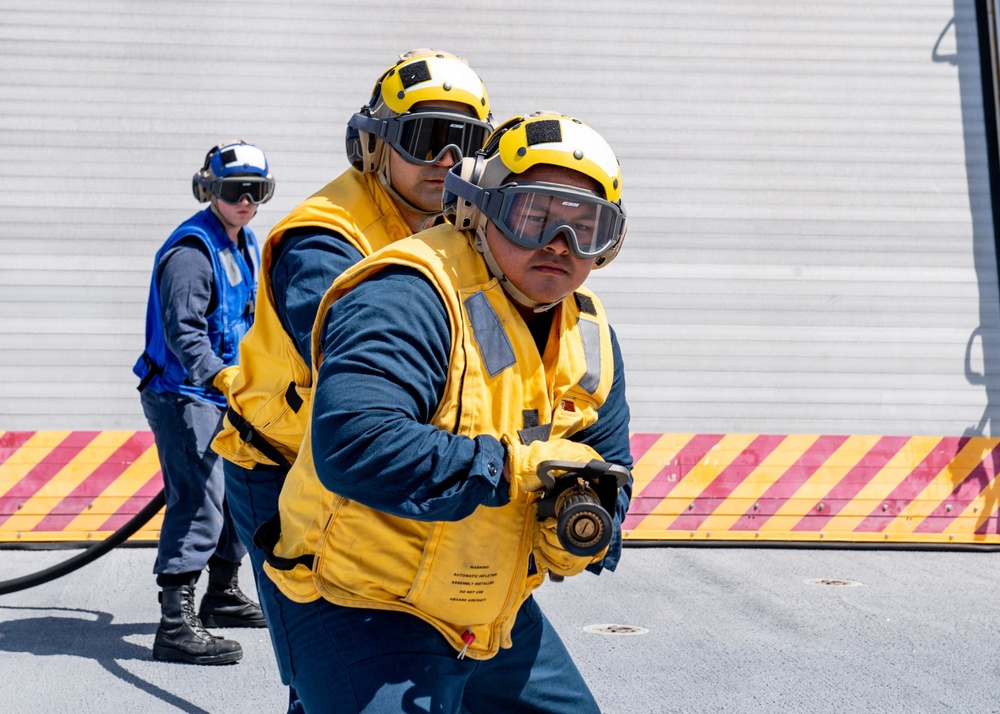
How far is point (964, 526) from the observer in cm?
741

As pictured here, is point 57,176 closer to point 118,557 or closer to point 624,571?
point 118,557

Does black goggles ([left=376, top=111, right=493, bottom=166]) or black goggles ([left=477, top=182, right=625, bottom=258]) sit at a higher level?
black goggles ([left=376, top=111, right=493, bottom=166])

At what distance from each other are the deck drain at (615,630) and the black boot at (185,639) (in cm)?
153

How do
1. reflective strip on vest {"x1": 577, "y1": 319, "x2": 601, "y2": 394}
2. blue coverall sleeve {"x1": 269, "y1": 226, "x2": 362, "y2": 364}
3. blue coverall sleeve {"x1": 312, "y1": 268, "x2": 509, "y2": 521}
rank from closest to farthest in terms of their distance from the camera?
1. blue coverall sleeve {"x1": 312, "y1": 268, "x2": 509, "y2": 521}
2. reflective strip on vest {"x1": 577, "y1": 319, "x2": 601, "y2": 394}
3. blue coverall sleeve {"x1": 269, "y1": 226, "x2": 362, "y2": 364}

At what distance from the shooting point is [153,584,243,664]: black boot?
4.55 meters

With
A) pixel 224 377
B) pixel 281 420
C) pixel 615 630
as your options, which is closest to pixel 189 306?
pixel 224 377

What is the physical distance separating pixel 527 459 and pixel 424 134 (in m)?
1.34

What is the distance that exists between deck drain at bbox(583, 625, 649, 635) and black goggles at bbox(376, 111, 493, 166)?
2.71 meters

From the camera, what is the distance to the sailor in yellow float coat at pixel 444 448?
6.10 ft

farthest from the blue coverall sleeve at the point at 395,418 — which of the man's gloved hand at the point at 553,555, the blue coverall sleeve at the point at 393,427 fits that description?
the man's gloved hand at the point at 553,555

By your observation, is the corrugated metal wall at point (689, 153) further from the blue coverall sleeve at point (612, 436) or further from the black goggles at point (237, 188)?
the blue coverall sleeve at point (612, 436)

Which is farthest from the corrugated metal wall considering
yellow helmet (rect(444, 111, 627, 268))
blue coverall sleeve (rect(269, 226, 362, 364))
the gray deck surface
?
yellow helmet (rect(444, 111, 627, 268))

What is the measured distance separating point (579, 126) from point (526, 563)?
2.72 ft

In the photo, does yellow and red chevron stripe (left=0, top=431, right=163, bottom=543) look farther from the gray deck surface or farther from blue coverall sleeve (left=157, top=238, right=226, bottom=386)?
blue coverall sleeve (left=157, top=238, right=226, bottom=386)
